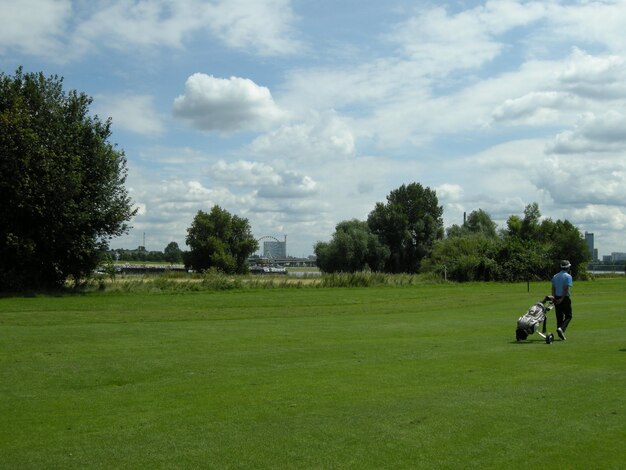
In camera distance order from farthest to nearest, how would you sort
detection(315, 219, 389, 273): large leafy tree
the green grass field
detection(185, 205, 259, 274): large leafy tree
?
1. detection(185, 205, 259, 274): large leafy tree
2. detection(315, 219, 389, 273): large leafy tree
3. the green grass field

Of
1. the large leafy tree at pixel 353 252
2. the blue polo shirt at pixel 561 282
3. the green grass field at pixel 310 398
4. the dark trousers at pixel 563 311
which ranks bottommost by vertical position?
the green grass field at pixel 310 398

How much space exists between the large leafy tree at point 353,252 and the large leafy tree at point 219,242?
64.8 feet

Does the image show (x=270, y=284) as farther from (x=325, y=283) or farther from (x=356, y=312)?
(x=356, y=312)

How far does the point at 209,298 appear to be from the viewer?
38.5 metres

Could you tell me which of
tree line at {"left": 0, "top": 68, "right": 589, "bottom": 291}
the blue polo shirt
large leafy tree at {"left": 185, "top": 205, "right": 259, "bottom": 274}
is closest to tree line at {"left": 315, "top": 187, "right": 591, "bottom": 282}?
large leafy tree at {"left": 185, "top": 205, "right": 259, "bottom": 274}

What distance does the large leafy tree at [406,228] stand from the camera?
358 ft

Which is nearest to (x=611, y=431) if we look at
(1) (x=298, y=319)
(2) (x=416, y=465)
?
(2) (x=416, y=465)

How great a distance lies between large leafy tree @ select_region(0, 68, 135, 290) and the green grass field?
738 inches

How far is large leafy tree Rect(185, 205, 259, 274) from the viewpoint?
117500mm

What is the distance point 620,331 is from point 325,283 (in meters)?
33.8

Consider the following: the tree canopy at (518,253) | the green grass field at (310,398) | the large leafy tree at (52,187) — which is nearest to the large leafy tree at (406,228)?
the tree canopy at (518,253)

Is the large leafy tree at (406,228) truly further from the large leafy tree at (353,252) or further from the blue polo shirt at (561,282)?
the blue polo shirt at (561,282)

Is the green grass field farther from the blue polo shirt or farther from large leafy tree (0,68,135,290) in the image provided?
large leafy tree (0,68,135,290)

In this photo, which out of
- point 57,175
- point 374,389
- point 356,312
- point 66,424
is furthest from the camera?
point 57,175
